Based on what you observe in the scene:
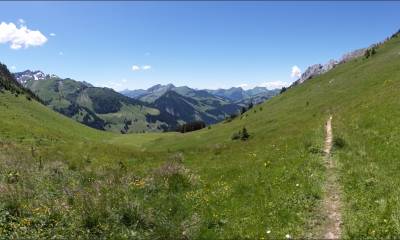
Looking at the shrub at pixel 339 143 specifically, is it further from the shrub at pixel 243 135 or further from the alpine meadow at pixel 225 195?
the shrub at pixel 243 135

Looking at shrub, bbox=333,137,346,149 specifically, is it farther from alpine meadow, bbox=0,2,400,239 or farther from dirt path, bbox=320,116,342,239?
dirt path, bbox=320,116,342,239

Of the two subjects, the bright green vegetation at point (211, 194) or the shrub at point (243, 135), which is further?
the shrub at point (243, 135)

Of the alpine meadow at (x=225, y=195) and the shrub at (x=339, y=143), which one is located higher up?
the shrub at (x=339, y=143)

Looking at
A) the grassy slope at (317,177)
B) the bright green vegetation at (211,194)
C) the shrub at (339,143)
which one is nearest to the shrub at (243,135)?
the grassy slope at (317,177)

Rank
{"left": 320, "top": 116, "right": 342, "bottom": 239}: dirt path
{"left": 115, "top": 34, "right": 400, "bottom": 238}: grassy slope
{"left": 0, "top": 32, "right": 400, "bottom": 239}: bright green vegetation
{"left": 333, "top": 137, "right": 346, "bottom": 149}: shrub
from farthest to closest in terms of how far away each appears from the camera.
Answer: {"left": 333, "top": 137, "right": 346, "bottom": 149}: shrub < {"left": 115, "top": 34, "right": 400, "bottom": 238}: grassy slope < {"left": 0, "top": 32, "right": 400, "bottom": 239}: bright green vegetation < {"left": 320, "top": 116, "right": 342, "bottom": 239}: dirt path

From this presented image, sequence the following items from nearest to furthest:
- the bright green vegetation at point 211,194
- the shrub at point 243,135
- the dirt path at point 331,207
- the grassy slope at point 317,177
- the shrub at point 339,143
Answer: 1. the dirt path at point 331,207
2. the bright green vegetation at point 211,194
3. the grassy slope at point 317,177
4. the shrub at point 339,143
5. the shrub at point 243,135

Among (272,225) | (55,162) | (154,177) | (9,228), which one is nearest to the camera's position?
(9,228)

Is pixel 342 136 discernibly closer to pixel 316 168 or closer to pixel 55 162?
pixel 316 168

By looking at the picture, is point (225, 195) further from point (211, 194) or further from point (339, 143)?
point (339, 143)

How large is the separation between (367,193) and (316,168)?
5124mm

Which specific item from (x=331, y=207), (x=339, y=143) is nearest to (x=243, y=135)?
(x=339, y=143)

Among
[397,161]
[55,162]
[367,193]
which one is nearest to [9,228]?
[55,162]

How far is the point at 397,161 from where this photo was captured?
20.7 m

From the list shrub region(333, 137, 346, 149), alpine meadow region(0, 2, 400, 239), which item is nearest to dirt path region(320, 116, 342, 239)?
alpine meadow region(0, 2, 400, 239)
